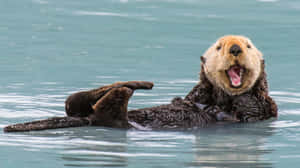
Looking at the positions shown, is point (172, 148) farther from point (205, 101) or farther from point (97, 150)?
point (205, 101)

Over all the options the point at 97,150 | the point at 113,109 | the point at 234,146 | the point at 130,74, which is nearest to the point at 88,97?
the point at 113,109

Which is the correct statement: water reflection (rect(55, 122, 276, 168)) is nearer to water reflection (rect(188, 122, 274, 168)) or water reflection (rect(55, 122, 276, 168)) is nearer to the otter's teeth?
water reflection (rect(188, 122, 274, 168))

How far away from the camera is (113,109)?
5.98 m

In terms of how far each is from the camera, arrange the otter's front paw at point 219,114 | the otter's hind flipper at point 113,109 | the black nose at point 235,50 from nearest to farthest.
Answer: the otter's hind flipper at point 113,109, the black nose at point 235,50, the otter's front paw at point 219,114

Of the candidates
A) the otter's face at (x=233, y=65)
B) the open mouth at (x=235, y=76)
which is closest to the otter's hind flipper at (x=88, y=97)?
the otter's face at (x=233, y=65)

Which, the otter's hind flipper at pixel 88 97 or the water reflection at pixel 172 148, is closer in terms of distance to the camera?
the water reflection at pixel 172 148

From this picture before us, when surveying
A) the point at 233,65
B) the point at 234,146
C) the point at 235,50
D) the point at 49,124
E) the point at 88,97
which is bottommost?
the point at 234,146

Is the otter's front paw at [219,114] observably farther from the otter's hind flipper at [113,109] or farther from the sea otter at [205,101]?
the otter's hind flipper at [113,109]

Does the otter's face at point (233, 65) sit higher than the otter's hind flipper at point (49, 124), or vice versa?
the otter's face at point (233, 65)

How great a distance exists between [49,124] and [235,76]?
5.54 ft

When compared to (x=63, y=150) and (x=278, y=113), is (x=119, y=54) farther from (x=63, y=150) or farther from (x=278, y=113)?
(x=63, y=150)

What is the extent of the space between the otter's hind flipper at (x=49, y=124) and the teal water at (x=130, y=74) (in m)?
0.05

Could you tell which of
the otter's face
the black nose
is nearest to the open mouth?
the otter's face

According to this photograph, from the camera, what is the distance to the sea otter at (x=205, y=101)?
19.6 feet
